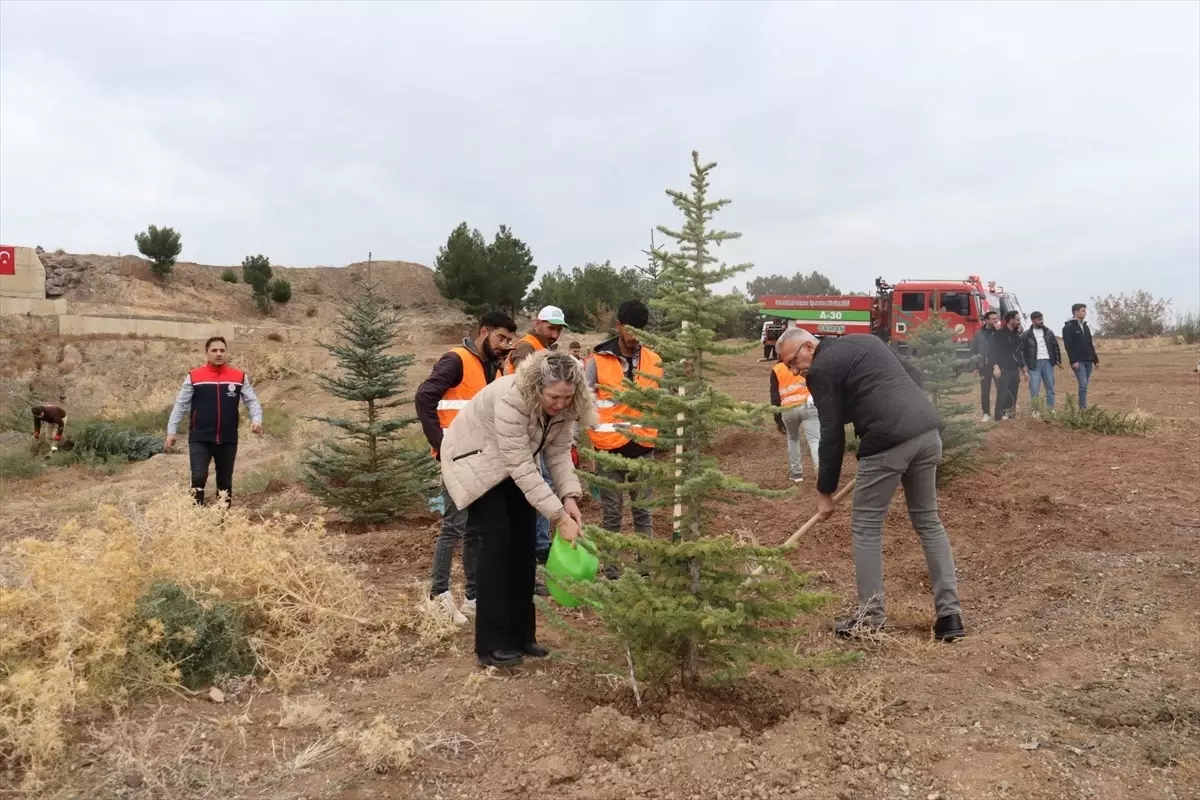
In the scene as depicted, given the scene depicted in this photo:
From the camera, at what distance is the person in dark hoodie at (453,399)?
15.1 feet

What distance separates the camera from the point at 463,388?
4.76 meters

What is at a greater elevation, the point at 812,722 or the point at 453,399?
the point at 453,399

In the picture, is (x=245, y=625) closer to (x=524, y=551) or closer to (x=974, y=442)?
(x=524, y=551)

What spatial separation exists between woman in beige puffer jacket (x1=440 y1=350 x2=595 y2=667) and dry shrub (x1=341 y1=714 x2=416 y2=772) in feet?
3.11

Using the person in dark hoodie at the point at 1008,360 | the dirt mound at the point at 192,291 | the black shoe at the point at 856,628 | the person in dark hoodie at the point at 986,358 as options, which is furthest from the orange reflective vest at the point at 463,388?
the dirt mound at the point at 192,291

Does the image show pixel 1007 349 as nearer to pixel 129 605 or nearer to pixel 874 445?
pixel 874 445

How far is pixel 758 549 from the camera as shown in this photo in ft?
10.2

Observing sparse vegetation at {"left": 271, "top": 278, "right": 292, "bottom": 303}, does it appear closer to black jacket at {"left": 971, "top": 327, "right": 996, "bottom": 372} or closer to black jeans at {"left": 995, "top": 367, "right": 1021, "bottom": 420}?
black jacket at {"left": 971, "top": 327, "right": 996, "bottom": 372}

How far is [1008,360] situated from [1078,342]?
3.12ft

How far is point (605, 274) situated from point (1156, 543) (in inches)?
1074

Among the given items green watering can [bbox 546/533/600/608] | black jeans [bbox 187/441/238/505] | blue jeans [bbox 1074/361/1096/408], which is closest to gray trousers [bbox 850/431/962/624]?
green watering can [bbox 546/533/600/608]

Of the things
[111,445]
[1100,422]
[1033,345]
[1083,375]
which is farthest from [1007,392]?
[111,445]

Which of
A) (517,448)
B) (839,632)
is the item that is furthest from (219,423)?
(839,632)

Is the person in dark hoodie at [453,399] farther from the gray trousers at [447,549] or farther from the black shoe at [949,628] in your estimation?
the black shoe at [949,628]
